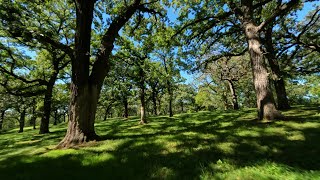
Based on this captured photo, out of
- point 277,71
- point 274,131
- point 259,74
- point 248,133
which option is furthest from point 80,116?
point 277,71

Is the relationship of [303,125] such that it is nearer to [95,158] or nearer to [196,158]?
[196,158]

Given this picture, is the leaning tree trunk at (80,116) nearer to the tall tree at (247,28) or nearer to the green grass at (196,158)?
the green grass at (196,158)

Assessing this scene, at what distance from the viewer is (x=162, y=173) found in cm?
673

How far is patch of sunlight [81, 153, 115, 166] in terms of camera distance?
8133 mm

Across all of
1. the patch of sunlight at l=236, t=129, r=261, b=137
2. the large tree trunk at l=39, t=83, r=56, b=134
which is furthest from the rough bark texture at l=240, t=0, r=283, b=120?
the large tree trunk at l=39, t=83, r=56, b=134

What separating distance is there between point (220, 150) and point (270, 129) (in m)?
3.47

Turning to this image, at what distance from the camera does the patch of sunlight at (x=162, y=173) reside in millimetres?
6500

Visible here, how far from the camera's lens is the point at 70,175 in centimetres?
713

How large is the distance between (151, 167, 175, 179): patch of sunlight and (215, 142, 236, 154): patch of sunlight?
7.59 ft

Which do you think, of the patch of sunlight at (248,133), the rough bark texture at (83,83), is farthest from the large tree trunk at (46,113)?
the patch of sunlight at (248,133)

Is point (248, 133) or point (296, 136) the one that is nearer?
point (296, 136)

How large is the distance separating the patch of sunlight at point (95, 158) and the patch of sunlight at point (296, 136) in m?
6.17

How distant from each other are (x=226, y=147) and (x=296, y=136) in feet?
9.10

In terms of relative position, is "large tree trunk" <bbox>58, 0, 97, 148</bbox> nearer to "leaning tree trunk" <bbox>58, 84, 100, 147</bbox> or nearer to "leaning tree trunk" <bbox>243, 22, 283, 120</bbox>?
"leaning tree trunk" <bbox>58, 84, 100, 147</bbox>
